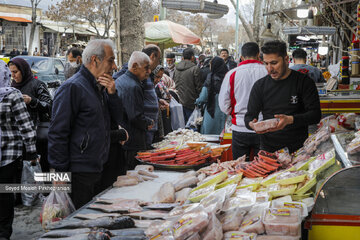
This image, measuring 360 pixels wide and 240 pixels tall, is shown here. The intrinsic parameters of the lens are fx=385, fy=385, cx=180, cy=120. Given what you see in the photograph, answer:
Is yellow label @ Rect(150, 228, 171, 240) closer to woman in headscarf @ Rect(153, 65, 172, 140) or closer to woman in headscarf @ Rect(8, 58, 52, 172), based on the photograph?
woman in headscarf @ Rect(8, 58, 52, 172)

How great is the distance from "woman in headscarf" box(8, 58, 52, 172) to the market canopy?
22.3 ft

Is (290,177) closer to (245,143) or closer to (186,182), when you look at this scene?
(186,182)

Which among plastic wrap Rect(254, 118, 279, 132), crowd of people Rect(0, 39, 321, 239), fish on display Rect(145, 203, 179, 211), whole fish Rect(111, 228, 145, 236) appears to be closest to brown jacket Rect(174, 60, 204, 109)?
crowd of people Rect(0, 39, 321, 239)

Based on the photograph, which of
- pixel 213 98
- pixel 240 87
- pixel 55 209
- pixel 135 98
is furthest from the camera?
pixel 213 98

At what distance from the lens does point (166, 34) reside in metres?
12.4

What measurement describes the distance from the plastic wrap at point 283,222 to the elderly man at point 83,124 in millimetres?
1672

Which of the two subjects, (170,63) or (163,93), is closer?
(163,93)

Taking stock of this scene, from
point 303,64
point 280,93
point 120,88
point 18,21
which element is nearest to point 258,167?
point 280,93

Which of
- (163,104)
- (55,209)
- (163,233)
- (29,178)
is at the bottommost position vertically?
(29,178)

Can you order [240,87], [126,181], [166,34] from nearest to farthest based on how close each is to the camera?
[126,181]
[240,87]
[166,34]

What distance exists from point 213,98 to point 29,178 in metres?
4.57

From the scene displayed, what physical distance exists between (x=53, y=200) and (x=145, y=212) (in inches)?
32.1

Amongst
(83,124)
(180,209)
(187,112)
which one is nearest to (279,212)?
(180,209)

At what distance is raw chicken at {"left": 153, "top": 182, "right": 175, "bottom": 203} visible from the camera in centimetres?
311
